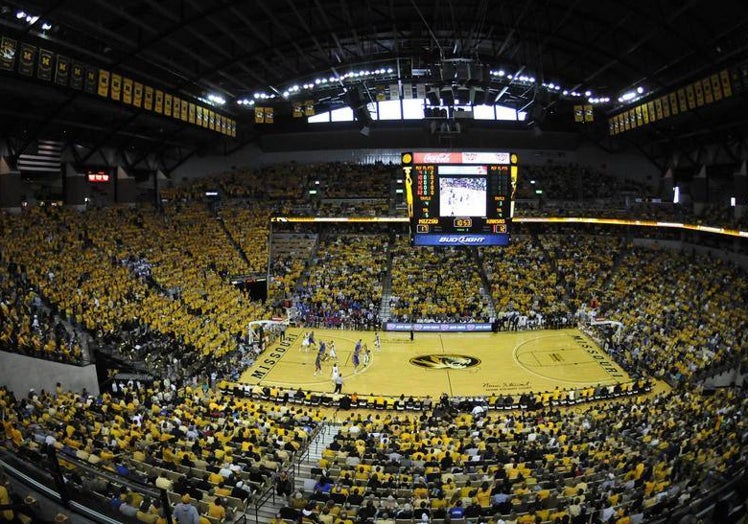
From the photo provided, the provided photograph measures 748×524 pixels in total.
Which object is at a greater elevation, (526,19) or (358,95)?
(526,19)

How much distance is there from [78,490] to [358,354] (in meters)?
25.1

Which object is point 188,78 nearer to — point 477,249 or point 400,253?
point 400,253

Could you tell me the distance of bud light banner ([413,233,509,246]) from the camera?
32.3 m

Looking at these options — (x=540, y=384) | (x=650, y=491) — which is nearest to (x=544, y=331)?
(x=540, y=384)

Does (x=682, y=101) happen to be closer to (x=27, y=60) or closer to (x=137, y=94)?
(x=137, y=94)

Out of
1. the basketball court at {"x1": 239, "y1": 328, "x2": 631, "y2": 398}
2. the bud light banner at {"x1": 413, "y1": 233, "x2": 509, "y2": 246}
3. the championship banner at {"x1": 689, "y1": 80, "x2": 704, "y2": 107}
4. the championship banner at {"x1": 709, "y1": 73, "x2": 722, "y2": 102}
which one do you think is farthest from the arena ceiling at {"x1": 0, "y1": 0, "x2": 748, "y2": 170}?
the basketball court at {"x1": 239, "y1": 328, "x2": 631, "y2": 398}

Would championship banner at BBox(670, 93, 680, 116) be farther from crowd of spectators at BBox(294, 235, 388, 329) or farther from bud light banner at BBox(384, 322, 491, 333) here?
crowd of spectators at BBox(294, 235, 388, 329)

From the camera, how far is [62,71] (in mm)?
29516

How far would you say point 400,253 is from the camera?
49406mm

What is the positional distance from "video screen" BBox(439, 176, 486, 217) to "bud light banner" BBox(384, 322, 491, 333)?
11.0 meters

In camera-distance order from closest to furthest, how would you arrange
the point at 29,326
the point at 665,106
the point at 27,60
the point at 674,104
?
the point at 29,326 < the point at 27,60 < the point at 674,104 < the point at 665,106

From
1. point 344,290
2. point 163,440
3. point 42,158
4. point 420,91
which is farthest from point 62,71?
point 344,290

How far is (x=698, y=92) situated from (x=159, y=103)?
35.9 m

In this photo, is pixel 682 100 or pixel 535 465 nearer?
pixel 535 465
